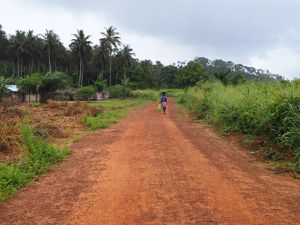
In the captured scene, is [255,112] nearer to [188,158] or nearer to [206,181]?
[188,158]

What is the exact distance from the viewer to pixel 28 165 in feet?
26.2

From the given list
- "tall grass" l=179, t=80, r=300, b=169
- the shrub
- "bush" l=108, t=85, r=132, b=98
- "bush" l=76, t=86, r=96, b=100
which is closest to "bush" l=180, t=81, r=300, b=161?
"tall grass" l=179, t=80, r=300, b=169

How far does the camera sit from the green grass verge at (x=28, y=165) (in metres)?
6.57

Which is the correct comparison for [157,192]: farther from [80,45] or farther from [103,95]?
[80,45]

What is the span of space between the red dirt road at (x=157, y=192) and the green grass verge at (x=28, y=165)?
0.75 feet

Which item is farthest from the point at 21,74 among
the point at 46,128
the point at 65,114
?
the point at 46,128

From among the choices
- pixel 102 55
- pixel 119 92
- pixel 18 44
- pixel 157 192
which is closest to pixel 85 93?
pixel 119 92

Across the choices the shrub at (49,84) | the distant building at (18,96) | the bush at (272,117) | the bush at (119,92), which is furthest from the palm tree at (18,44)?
the bush at (272,117)

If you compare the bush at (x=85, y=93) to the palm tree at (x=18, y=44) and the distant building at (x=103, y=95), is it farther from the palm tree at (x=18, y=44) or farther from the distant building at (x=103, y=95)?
the palm tree at (x=18, y=44)

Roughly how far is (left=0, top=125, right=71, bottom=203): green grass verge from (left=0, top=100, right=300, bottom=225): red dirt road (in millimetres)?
228

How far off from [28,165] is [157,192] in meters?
3.32

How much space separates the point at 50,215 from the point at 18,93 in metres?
50.1

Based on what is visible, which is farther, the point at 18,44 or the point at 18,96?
the point at 18,44

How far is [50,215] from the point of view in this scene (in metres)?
5.20
